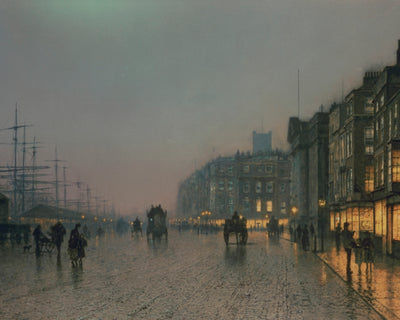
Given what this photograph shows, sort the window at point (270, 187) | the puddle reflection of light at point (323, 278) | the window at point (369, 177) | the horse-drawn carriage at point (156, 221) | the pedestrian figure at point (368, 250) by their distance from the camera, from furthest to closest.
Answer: the window at point (270, 187), the horse-drawn carriage at point (156, 221), the window at point (369, 177), the pedestrian figure at point (368, 250), the puddle reflection of light at point (323, 278)

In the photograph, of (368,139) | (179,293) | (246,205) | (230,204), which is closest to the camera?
(179,293)

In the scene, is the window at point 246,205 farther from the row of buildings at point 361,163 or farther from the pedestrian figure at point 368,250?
the pedestrian figure at point 368,250

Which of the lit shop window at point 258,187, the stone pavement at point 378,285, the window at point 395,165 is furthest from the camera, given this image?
the lit shop window at point 258,187

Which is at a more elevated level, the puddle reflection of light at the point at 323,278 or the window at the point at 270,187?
the window at the point at 270,187

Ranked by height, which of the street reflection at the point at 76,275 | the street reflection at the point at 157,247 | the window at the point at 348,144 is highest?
the window at the point at 348,144

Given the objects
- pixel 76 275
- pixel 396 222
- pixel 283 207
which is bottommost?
pixel 76 275

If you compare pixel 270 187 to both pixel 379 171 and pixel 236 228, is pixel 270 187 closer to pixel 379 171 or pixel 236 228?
pixel 236 228

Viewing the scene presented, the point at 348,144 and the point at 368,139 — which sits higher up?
the point at 368,139

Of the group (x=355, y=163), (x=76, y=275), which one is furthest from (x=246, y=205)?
(x=76, y=275)

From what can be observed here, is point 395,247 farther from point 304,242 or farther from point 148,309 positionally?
point 148,309

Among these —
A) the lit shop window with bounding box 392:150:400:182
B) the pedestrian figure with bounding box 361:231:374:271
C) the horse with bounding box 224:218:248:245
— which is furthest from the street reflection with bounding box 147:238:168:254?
the pedestrian figure with bounding box 361:231:374:271

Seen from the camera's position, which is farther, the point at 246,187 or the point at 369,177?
the point at 246,187

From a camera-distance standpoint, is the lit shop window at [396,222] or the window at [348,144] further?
the window at [348,144]

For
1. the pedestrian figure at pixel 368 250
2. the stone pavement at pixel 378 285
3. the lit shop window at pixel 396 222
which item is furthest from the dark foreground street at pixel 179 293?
the lit shop window at pixel 396 222
